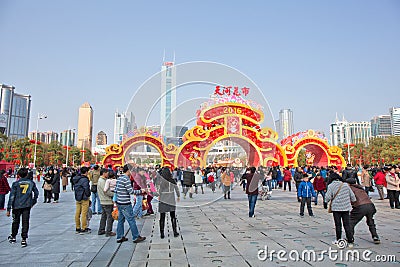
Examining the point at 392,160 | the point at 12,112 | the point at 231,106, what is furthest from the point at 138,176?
the point at 12,112

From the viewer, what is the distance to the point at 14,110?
249 feet

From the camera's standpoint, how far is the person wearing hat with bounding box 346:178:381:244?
5.66 meters

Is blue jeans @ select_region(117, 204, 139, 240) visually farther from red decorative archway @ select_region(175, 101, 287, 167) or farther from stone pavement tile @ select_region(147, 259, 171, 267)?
red decorative archway @ select_region(175, 101, 287, 167)

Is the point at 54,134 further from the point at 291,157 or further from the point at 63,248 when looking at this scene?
the point at 63,248

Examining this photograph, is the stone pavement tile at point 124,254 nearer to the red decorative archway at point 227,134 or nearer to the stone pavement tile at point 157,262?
the stone pavement tile at point 157,262

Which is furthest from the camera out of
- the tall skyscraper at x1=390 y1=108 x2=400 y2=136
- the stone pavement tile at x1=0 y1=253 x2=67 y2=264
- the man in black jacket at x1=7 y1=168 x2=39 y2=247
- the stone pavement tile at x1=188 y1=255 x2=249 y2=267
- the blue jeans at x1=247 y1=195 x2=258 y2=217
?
the tall skyscraper at x1=390 y1=108 x2=400 y2=136

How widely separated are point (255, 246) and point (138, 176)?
437 centimetres

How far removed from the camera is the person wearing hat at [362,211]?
5660 mm

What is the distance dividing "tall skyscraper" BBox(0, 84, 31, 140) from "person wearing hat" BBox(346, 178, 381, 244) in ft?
235

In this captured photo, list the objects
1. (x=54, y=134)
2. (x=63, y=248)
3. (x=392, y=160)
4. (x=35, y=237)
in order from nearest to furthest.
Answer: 1. (x=63, y=248)
2. (x=35, y=237)
3. (x=392, y=160)
4. (x=54, y=134)

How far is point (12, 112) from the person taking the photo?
246ft

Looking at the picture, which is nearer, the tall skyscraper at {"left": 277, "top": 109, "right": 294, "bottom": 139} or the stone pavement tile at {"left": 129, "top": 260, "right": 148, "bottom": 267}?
the stone pavement tile at {"left": 129, "top": 260, "right": 148, "bottom": 267}

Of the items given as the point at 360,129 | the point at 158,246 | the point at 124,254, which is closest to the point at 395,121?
the point at 360,129

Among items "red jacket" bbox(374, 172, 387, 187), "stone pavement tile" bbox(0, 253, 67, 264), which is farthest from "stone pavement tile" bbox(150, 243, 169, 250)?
"red jacket" bbox(374, 172, 387, 187)
